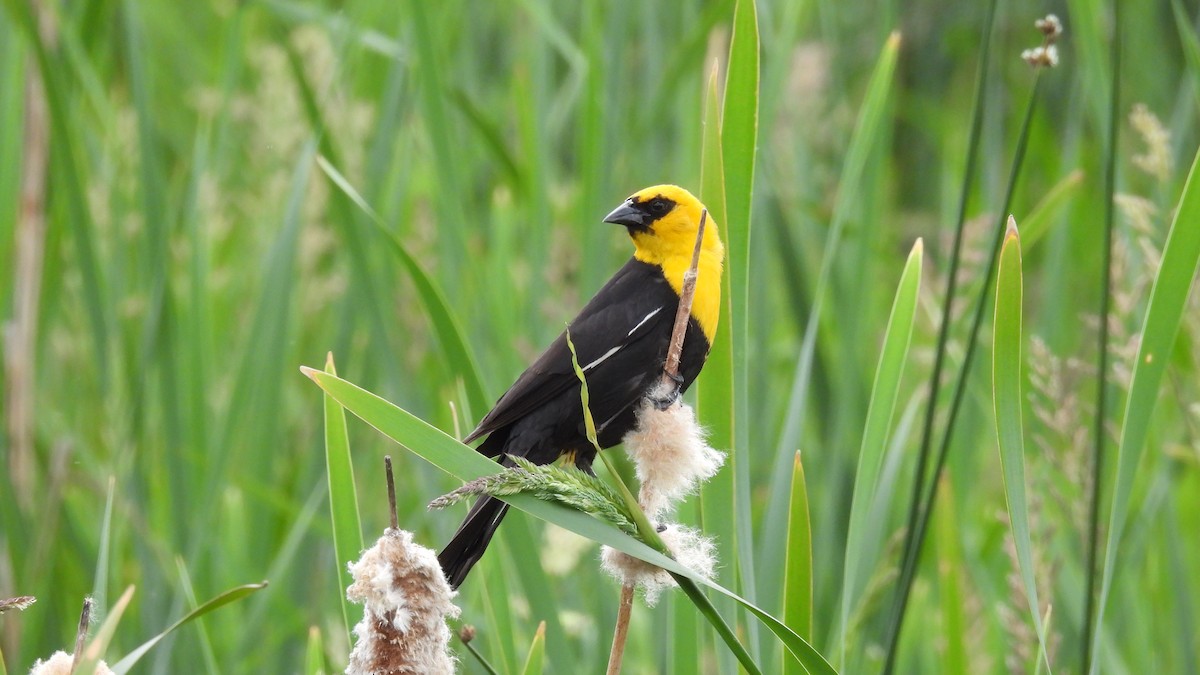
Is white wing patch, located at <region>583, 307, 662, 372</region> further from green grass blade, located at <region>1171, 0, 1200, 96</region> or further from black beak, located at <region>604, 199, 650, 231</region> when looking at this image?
green grass blade, located at <region>1171, 0, 1200, 96</region>

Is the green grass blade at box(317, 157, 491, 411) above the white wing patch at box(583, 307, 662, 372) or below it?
above

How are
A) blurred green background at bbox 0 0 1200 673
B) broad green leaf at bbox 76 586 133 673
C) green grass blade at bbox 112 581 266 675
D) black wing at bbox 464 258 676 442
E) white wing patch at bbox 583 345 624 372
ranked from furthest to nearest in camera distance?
1. blurred green background at bbox 0 0 1200 673
2. white wing patch at bbox 583 345 624 372
3. black wing at bbox 464 258 676 442
4. green grass blade at bbox 112 581 266 675
5. broad green leaf at bbox 76 586 133 673

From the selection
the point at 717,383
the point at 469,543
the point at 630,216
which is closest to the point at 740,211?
the point at 717,383

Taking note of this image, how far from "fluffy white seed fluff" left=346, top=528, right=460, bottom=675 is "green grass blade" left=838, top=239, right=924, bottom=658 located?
0.44 meters

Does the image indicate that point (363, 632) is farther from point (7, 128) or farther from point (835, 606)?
point (7, 128)

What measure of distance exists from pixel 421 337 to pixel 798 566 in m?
1.81

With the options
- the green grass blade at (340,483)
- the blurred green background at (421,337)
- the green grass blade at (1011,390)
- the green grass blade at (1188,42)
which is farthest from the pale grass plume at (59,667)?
the green grass blade at (1188,42)

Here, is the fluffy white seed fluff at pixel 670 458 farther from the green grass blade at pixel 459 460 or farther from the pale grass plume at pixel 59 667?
the pale grass plume at pixel 59 667

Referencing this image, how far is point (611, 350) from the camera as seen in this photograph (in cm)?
186

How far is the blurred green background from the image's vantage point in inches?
79.4

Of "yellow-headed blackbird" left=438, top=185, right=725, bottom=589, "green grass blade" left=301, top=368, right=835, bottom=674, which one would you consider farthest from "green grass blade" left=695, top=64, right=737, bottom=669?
"yellow-headed blackbird" left=438, top=185, right=725, bottom=589

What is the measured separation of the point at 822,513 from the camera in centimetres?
242

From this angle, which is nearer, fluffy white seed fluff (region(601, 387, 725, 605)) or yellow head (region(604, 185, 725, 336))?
fluffy white seed fluff (region(601, 387, 725, 605))

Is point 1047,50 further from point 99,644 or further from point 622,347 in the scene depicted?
point 99,644
